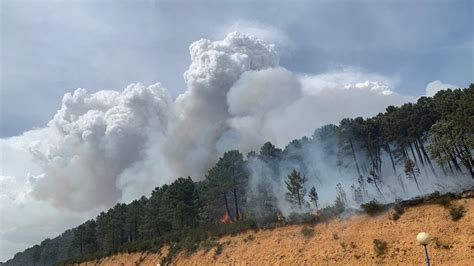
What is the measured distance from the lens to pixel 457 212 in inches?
1151

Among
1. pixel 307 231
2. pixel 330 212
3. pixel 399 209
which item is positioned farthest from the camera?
pixel 330 212

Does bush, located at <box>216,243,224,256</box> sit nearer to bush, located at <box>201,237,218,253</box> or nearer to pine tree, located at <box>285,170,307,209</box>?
bush, located at <box>201,237,218,253</box>

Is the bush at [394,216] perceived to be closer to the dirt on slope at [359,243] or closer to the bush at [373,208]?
the dirt on slope at [359,243]

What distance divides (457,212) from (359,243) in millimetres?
7520

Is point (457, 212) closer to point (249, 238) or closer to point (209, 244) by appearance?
point (249, 238)

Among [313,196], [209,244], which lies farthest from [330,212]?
[313,196]

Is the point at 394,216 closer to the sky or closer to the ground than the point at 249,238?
closer to the ground

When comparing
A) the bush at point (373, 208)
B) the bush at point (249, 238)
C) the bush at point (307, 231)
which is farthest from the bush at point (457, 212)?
the bush at point (249, 238)

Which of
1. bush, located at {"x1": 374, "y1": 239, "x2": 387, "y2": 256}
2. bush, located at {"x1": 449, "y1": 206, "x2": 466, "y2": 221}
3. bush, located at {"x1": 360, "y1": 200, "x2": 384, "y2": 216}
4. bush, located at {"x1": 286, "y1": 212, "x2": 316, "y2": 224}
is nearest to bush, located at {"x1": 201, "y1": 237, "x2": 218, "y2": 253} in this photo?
bush, located at {"x1": 286, "y1": 212, "x2": 316, "y2": 224}

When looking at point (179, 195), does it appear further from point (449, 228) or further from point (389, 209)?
point (449, 228)

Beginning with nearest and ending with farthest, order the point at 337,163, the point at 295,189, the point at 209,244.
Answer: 1. the point at 209,244
2. the point at 295,189
3. the point at 337,163

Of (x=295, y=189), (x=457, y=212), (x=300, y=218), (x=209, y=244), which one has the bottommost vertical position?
(x=457, y=212)

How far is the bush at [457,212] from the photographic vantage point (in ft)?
95.2

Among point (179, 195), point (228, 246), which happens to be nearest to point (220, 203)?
point (179, 195)
